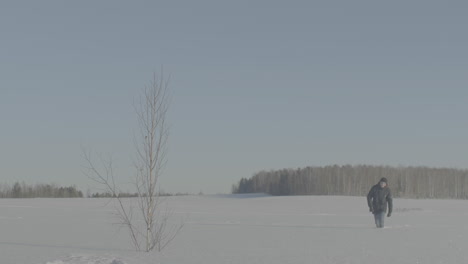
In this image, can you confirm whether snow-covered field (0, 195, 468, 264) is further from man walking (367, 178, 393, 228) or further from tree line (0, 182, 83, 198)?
tree line (0, 182, 83, 198)

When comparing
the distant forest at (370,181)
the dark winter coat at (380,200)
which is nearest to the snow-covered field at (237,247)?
the dark winter coat at (380,200)

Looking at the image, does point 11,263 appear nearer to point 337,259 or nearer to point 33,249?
point 33,249

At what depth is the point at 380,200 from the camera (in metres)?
16.5

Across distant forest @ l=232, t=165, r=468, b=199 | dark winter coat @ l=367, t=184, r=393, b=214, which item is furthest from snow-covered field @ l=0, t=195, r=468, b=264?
distant forest @ l=232, t=165, r=468, b=199

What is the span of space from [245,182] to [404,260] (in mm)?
89294

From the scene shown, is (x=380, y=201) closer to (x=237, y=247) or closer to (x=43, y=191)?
(x=237, y=247)

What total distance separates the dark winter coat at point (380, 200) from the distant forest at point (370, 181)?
5234 cm

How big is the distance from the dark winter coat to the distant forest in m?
52.3

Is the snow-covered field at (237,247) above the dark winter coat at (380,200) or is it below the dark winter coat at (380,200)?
below

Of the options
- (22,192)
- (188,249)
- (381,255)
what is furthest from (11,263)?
(22,192)

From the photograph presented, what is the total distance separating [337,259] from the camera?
29.1ft

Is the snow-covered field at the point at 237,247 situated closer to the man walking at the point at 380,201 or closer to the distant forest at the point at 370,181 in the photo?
the man walking at the point at 380,201

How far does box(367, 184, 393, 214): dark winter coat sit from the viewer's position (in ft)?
54.3

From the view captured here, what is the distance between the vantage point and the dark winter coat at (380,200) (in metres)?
16.5
